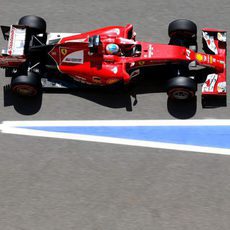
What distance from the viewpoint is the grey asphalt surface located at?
9898 millimetres

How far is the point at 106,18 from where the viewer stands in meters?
11.8

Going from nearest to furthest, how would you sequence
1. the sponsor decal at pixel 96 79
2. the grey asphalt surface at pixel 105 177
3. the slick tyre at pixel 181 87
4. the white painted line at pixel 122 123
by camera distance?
the grey asphalt surface at pixel 105 177 < the slick tyre at pixel 181 87 < the sponsor decal at pixel 96 79 < the white painted line at pixel 122 123

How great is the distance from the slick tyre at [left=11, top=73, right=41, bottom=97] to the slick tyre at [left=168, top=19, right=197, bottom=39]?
9.89ft

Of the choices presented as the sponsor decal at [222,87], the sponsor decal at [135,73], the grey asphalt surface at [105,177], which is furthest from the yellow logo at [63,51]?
the sponsor decal at [222,87]

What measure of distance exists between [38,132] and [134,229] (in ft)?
9.31

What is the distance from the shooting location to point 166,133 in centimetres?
1069

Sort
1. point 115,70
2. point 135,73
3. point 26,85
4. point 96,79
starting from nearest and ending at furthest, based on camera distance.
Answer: point 115,70 → point 26,85 → point 96,79 → point 135,73

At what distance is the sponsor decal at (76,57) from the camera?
10.4 metres

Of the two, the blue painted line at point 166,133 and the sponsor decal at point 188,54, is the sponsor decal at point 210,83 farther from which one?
the blue painted line at point 166,133

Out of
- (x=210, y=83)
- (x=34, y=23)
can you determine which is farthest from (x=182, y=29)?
(x=34, y=23)

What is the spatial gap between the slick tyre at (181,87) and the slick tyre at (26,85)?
8.81ft

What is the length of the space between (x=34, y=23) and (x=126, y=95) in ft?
8.13

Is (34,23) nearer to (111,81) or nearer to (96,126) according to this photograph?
(111,81)

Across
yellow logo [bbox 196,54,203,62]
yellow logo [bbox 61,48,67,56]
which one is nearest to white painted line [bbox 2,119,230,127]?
yellow logo [bbox 196,54,203,62]
